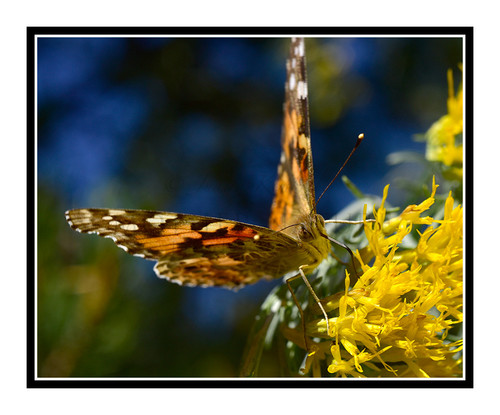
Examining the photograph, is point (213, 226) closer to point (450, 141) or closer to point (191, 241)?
point (191, 241)

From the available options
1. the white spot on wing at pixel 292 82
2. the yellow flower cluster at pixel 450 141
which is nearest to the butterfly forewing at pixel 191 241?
the white spot on wing at pixel 292 82

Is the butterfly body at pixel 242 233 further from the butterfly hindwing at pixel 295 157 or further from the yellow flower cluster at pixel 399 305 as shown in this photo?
the yellow flower cluster at pixel 399 305

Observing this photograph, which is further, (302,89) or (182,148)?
(182,148)

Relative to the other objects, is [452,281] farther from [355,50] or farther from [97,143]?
[97,143]

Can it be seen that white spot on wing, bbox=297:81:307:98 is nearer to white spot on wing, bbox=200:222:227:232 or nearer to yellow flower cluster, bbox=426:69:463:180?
white spot on wing, bbox=200:222:227:232

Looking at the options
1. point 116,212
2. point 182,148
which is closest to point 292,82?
point 116,212
